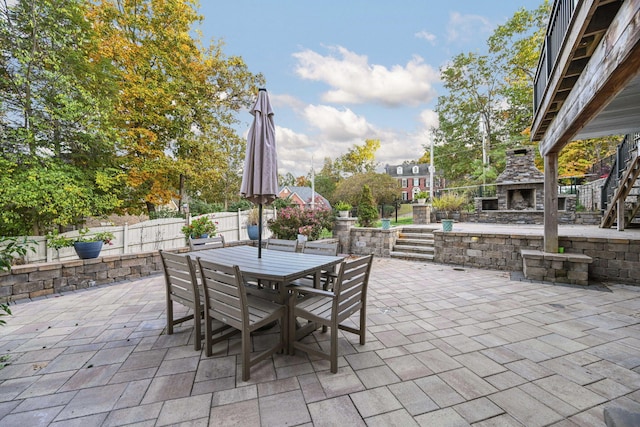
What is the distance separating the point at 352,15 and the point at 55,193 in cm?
811

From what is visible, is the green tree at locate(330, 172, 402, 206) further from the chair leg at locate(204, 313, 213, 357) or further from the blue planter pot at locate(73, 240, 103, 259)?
the chair leg at locate(204, 313, 213, 357)

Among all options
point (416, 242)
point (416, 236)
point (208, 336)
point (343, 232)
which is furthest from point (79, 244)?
point (416, 236)

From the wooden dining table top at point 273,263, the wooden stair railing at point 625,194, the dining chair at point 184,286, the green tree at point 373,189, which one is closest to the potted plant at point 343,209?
the wooden dining table top at point 273,263

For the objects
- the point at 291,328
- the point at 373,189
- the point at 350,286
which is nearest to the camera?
the point at 350,286

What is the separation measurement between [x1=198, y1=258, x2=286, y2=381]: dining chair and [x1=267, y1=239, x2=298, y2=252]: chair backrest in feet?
4.05

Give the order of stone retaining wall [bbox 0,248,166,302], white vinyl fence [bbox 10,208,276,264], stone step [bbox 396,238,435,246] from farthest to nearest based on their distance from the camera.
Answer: stone step [bbox 396,238,435,246] < white vinyl fence [bbox 10,208,276,264] < stone retaining wall [bbox 0,248,166,302]

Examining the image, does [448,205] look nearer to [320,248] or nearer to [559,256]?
[559,256]

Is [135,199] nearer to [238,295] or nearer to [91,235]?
[91,235]

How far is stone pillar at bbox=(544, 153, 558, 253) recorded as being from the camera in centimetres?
472

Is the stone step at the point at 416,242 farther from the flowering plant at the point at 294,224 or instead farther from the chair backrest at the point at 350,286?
the chair backrest at the point at 350,286

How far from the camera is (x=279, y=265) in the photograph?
252 centimetres

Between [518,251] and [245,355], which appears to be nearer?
[245,355]

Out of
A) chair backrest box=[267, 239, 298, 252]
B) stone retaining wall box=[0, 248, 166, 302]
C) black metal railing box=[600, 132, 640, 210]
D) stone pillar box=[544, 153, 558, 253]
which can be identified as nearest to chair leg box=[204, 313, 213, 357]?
chair backrest box=[267, 239, 298, 252]

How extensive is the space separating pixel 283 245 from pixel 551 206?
4821mm
